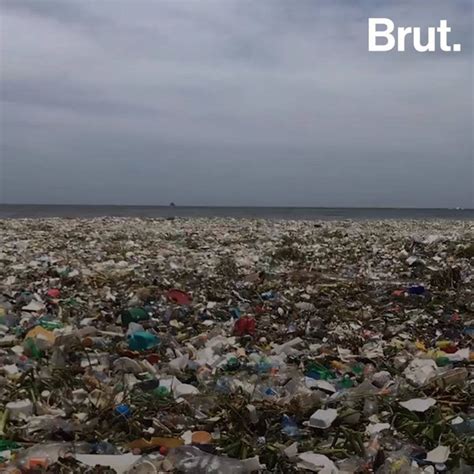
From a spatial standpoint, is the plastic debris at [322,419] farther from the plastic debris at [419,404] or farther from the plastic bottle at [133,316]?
the plastic bottle at [133,316]

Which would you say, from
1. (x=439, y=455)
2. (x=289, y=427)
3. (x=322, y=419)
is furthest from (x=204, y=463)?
(x=439, y=455)

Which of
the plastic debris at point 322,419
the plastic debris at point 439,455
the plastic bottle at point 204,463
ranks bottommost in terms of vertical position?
the plastic debris at point 439,455

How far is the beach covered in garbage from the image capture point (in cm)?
248

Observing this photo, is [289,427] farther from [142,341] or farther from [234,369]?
[142,341]

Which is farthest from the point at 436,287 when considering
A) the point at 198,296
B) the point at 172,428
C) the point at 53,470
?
the point at 53,470

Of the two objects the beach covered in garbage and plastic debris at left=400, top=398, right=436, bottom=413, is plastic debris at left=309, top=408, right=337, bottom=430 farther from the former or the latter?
plastic debris at left=400, top=398, right=436, bottom=413

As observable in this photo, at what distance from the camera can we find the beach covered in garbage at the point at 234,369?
248cm

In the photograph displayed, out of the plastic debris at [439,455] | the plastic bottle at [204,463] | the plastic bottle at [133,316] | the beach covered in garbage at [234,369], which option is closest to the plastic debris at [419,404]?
the beach covered in garbage at [234,369]

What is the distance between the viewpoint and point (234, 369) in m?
3.59

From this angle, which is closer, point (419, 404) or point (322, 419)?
point (322, 419)

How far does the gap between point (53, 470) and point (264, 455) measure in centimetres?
A: 82

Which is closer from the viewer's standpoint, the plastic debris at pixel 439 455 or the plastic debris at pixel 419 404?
the plastic debris at pixel 439 455

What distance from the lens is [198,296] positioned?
19.1ft

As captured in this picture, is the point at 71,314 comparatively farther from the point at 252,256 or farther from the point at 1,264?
the point at 252,256
